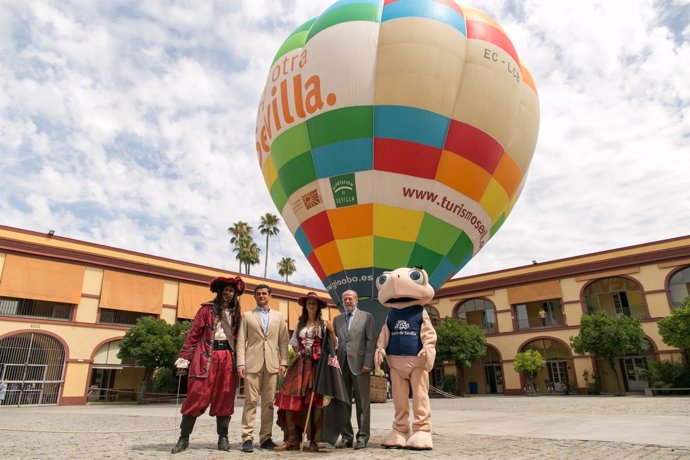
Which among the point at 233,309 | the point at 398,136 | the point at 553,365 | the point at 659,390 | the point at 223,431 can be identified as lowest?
the point at 659,390

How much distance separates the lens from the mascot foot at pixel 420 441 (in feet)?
15.8

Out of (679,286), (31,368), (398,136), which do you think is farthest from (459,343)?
(31,368)

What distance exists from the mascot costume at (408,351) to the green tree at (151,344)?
64.5 feet

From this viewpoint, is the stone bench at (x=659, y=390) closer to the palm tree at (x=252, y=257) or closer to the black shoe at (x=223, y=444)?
the black shoe at (x=223, y=444)

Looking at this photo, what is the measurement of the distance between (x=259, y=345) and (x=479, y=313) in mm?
31203

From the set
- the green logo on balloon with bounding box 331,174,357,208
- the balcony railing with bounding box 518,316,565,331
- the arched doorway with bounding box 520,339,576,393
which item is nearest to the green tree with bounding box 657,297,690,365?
the balcony railing with bounding box 518,316,565,331

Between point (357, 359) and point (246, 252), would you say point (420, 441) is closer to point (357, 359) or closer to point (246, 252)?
point (357, 359)

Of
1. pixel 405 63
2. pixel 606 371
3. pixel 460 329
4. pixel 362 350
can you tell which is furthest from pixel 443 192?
pixel 606 371

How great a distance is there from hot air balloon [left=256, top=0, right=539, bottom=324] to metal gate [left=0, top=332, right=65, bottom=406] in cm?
1936

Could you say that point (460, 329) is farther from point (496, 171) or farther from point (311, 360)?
point (311, 360)

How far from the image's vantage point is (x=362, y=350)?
538 centimetres


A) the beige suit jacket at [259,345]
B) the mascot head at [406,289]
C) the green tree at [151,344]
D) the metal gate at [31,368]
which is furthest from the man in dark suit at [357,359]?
the metal gate at [31,368]

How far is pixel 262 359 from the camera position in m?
5.17

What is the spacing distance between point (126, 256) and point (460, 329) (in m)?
20.9
